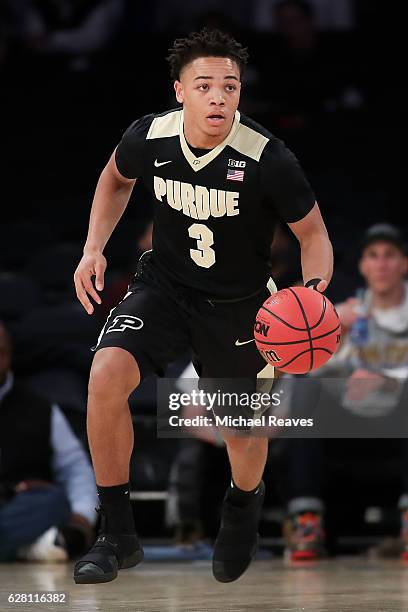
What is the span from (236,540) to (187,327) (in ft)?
3.10

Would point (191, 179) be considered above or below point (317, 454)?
above

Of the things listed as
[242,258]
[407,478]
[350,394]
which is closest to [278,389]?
[350,394]

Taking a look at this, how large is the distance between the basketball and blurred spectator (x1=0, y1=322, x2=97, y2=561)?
2.51 meters

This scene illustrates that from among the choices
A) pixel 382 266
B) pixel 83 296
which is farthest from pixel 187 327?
pixel 382 266

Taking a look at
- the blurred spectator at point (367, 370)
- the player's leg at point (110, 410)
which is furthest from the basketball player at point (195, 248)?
the blurred spectator at point (367, 370)

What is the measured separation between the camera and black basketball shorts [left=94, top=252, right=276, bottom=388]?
14.2 feet

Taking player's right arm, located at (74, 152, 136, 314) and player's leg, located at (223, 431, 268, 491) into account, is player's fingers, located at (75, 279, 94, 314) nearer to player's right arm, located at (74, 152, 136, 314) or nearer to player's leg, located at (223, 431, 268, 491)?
player's right arm, located at (74, 152, 136, 314)

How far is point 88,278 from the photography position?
4.43 meters

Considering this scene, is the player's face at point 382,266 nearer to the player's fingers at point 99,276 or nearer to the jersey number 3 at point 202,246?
the jersey number 3 at point 202,246

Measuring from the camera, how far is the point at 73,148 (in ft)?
29.2

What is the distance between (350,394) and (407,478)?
0.54m

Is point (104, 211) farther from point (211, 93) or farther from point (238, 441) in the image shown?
point (238, 441)

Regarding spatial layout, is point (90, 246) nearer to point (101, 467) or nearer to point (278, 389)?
point (101, 467)

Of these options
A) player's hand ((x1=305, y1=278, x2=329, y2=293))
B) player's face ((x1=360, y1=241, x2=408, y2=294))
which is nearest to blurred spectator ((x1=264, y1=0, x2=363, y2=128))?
player's face ((x1=360, y1=241, x2=408, y2=294))
